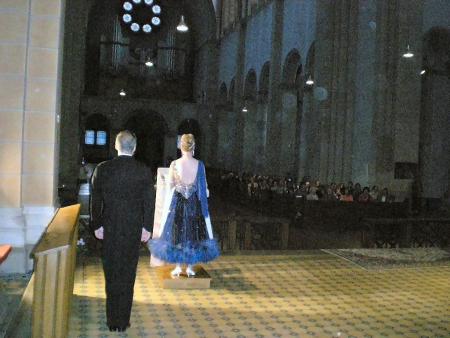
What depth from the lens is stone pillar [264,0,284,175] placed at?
24.5 meters

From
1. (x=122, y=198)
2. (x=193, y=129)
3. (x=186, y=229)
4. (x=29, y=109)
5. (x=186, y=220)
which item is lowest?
(x=186, y=229)

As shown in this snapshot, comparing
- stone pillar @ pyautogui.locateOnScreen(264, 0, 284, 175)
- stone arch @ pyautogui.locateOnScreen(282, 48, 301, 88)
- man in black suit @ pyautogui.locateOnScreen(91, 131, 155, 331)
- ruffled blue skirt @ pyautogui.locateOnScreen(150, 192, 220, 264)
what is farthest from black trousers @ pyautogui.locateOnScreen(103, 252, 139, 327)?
stone arch @ pyautogui.locateOnScreen(282, 48, 301, 88)

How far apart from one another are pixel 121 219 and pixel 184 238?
189 cm

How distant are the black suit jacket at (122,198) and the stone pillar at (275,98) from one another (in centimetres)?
1988

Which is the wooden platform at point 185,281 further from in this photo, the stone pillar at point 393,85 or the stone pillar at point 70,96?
the stone pillar at point 393,85

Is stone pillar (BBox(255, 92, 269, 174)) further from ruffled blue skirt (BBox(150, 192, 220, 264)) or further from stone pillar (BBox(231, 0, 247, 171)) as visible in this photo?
ruffled blue skirt (BBox(150, 192, 220, 264))

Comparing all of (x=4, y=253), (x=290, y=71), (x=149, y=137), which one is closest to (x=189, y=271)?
(x=4, y=253)

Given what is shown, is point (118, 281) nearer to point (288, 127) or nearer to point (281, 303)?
point (281, 303)

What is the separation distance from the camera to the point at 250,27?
1169 inches

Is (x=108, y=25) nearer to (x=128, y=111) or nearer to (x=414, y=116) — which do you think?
(x=128, y=111)

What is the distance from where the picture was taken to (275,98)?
965 inches

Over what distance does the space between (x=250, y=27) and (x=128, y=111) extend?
10.3 metres

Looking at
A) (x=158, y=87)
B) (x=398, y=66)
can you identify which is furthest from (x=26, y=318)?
(x=158, y=87)

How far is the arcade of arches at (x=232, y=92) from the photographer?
7.32m
